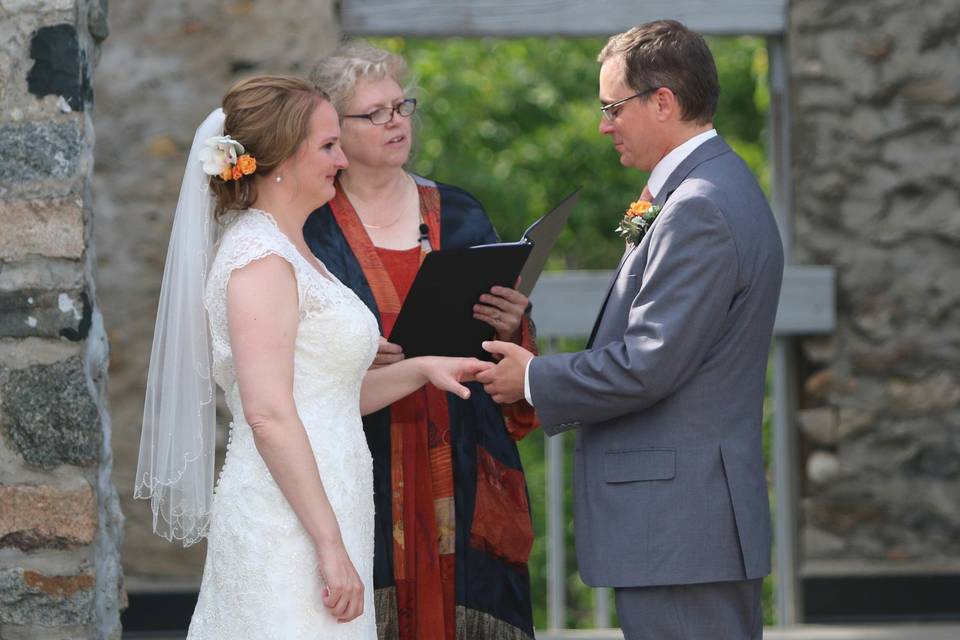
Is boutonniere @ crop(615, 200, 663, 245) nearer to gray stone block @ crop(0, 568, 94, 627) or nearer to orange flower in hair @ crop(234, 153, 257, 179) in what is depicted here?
orange flower in hair @ crop(234, 153, 257, 179)

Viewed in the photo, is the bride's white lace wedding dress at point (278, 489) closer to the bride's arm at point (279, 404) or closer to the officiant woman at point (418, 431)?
the bride's arm at point (279, 404)

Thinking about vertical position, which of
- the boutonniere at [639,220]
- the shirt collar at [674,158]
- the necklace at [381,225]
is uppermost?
the shirt collar at [674,158]

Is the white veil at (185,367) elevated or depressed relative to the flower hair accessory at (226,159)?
depressed

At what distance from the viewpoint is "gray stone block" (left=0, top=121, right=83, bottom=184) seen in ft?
9.48

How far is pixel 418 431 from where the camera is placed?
3.35 m

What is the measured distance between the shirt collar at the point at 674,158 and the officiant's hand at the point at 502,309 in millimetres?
464

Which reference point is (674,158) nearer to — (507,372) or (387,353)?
(507,372)

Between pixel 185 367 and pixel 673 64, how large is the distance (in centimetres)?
120

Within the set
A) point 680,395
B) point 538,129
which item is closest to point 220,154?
point 680,395

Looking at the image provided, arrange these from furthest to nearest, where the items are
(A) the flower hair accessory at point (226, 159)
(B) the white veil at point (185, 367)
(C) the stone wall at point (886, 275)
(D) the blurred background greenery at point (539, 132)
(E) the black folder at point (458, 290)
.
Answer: (D) the blurred background greenery at point (539, 132)
(C) the stone wall at point (886, 275)
(E) the black folder at point (458, 290)
(B) the white veil at point (185, 367)
(A) the flower hair accessory at point (226, 159)

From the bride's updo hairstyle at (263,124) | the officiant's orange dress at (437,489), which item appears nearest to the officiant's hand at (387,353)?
the officiant's orange dress at (437,489)

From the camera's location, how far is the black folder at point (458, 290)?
304cm

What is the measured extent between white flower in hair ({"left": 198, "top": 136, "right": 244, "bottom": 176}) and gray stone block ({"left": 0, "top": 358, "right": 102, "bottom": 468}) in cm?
55

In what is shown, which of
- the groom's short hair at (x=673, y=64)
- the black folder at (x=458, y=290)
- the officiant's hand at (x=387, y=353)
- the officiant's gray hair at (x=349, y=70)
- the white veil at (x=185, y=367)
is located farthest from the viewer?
the officiant's gray hair at (x=349, y=70)
